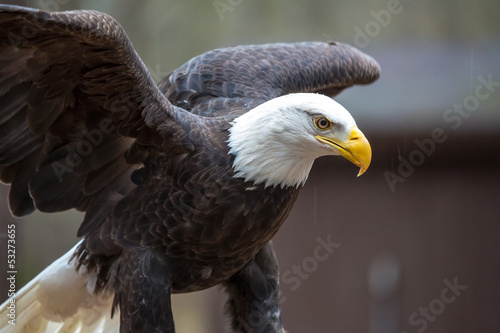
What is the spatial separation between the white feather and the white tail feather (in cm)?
98

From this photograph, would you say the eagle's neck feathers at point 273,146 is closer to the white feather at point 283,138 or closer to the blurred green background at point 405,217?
the white feather at point 283,138

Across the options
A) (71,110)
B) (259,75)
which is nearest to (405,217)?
(259,75)

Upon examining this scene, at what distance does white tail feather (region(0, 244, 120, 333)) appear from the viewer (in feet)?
11.5

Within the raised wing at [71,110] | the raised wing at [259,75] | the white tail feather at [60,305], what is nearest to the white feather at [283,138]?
the raised wing at [71,110]

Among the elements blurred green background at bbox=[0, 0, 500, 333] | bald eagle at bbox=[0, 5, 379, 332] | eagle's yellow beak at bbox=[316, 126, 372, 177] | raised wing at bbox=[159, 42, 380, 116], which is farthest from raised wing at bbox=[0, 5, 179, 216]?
blurred green background at bbox=[0, 0, 500, 333]

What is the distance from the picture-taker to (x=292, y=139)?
2900 mm

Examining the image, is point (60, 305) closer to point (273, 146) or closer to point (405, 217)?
point (273, 146)

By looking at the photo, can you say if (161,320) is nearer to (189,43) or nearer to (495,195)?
(495,195)

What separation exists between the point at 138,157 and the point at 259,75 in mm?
894

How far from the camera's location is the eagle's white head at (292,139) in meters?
2.84

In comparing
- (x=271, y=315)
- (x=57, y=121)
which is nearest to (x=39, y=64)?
(x=57, y=121)

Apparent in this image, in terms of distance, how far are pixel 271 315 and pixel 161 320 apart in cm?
73

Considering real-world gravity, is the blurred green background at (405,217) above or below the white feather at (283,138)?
below

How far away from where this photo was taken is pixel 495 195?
5.85 meters
